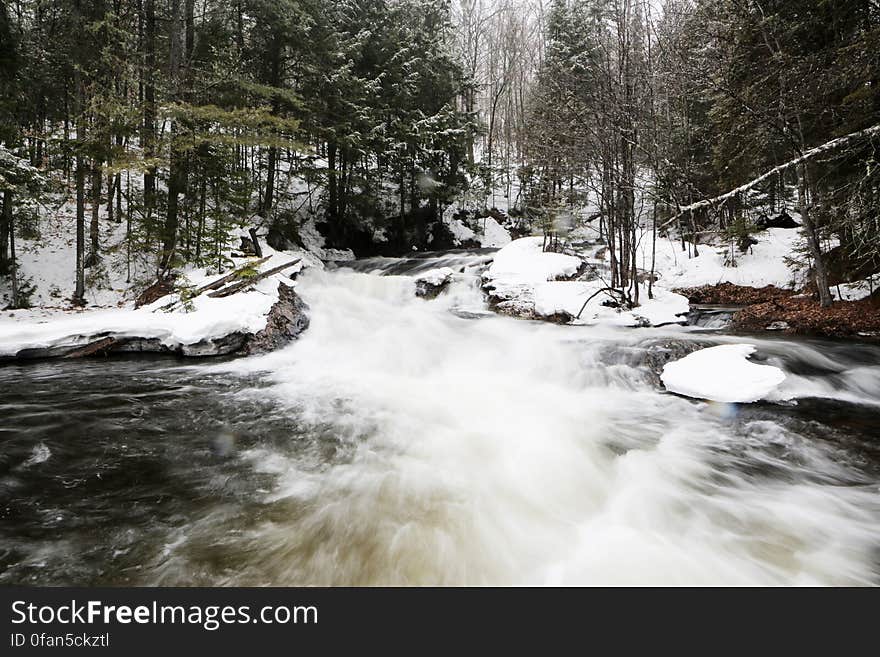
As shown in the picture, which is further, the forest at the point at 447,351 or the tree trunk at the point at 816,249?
the tree trunk at the point at 816,249

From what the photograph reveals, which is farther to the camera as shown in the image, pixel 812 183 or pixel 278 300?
pixel 278 300

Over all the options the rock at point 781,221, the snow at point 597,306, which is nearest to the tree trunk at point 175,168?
the snow at point 597,306

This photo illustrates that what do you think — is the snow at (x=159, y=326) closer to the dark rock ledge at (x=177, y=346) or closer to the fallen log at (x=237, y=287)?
the dark rock ledge at (x=177, y=346)

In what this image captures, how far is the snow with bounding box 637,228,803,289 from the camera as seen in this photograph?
12164mm

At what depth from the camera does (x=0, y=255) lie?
39.3 feet

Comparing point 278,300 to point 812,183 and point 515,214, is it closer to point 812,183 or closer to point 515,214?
point 812,183

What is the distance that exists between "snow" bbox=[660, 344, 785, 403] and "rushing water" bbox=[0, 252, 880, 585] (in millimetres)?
187

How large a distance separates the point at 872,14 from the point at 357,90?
15.1 metres

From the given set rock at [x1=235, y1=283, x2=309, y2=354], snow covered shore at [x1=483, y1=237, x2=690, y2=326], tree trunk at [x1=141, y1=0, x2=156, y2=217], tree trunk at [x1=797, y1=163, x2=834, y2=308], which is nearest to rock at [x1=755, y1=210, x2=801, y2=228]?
snow covered shore at [x1=483, y1=237, x2=690, y2=326]

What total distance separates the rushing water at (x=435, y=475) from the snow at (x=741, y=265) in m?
6.86

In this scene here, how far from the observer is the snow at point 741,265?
12164 mm

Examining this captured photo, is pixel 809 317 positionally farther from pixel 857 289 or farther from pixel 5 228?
pixel 5 228

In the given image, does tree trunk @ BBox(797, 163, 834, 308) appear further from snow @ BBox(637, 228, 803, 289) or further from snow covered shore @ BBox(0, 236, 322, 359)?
snow covered shore @ BBox(0, 236, 322, 359)

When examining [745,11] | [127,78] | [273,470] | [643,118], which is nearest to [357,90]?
[127,78]
